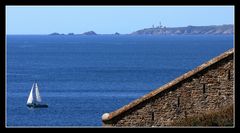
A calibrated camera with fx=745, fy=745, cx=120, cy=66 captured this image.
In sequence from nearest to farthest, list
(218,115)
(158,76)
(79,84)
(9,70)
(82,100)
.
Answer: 1. (218,115)
2. (82,100)
3. (79,84)
4. (158,76)
5. (9,70)

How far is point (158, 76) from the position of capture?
85.9 meters

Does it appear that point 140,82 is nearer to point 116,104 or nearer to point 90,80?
point 90,80

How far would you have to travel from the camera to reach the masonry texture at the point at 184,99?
15336 mm

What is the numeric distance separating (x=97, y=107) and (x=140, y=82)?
1989 cm

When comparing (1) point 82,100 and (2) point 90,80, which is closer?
(1) point 82,100

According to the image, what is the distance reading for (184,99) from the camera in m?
15.5

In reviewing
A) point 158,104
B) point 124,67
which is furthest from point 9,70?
point 158,104

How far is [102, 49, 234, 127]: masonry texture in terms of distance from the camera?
15.3 metres

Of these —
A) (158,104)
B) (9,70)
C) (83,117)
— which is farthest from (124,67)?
(158,104)

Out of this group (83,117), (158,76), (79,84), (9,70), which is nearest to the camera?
(83,117)

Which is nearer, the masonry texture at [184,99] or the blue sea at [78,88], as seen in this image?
the masonry texture at [184,99]

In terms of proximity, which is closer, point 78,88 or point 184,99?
point 184,99

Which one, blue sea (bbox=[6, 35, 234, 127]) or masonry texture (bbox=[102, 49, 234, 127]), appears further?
blue sea (bbox=[6, 35, 234, 127])

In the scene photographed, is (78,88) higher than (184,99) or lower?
lower
